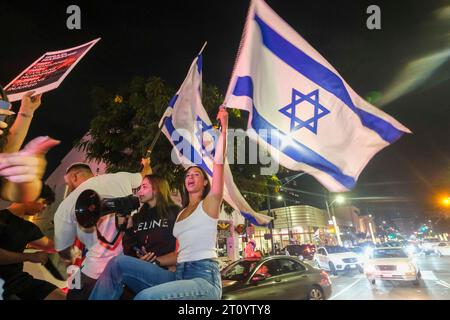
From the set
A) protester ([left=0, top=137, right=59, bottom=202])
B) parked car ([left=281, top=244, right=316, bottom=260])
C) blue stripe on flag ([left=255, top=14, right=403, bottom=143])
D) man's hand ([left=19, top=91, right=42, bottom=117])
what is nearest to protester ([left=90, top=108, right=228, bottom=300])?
blue stripe on flag ([left=255, top=14, right=403, bottom=143])

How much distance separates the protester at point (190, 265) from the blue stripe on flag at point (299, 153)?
67 cm

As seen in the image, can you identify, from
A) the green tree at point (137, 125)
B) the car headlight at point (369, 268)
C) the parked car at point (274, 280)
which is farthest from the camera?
the car headlight at point (369, 268)

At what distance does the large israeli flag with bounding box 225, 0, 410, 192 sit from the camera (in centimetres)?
455

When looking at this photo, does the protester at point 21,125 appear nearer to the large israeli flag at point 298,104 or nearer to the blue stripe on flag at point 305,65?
the large israeli flag at point 298,104

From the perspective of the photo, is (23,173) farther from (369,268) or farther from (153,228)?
(369,268)

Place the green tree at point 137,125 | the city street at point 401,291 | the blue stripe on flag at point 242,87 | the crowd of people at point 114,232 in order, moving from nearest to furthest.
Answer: the crowd of people at point 114,232 → the blue stripe on flag at point 242,87 → the city street at point 401,291 → the green tree at point 137,125

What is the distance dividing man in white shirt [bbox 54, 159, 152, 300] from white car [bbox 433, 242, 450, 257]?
26198 mm

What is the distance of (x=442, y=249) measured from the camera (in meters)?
23.5

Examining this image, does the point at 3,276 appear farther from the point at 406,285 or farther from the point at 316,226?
the point at 316,226

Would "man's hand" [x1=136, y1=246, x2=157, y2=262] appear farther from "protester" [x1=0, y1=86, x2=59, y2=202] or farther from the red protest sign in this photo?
the red protest sign

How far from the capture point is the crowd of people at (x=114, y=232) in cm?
359

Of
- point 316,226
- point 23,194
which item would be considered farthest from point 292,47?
point 316,226

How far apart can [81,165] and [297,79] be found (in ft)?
14.8

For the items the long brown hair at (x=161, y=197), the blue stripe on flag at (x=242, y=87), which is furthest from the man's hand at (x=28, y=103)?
the blue stripe on flag at (x=242, y=87)
